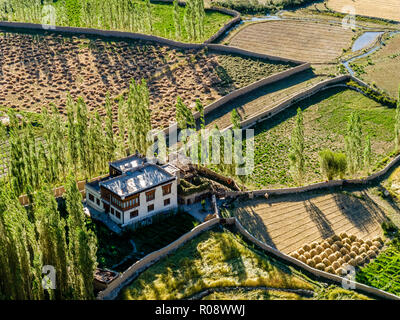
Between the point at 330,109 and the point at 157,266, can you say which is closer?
the point at 157,266

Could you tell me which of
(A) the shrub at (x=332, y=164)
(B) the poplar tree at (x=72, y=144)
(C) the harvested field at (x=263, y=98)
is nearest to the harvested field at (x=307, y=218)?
(A) the shrub at (x=332, y=164)

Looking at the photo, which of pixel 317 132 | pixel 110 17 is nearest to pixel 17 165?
pixel 317 132

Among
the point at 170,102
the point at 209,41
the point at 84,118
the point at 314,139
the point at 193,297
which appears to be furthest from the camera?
the point at 209,41

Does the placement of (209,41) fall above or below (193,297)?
above

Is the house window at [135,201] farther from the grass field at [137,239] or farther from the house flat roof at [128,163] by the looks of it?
the house flat roof at [128,163]

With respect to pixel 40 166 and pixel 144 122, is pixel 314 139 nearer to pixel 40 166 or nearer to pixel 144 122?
pixel 144 122

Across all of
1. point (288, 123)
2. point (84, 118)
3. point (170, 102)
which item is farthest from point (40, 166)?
point (288, 123)
